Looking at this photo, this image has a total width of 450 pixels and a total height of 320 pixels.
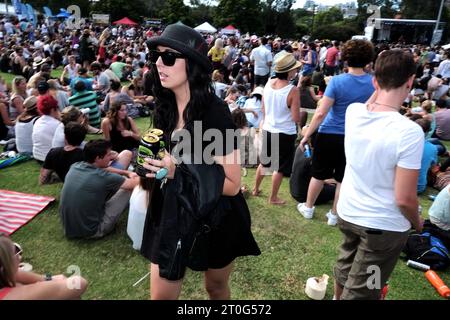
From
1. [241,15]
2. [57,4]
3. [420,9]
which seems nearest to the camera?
[241,15]

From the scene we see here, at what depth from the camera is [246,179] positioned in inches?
213

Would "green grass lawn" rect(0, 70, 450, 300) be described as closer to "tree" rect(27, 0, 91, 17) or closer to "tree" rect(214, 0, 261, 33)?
"tree" rect(214, 0, 261, 33)

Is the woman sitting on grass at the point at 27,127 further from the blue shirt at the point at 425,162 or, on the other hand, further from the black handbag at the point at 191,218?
the blue shirt at the point at 425,162

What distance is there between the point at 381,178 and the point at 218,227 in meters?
0.95

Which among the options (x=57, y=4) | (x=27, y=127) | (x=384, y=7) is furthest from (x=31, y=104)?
(x=384, y=7)

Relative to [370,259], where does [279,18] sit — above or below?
below

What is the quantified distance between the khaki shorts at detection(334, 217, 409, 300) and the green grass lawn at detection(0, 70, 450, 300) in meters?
0.96

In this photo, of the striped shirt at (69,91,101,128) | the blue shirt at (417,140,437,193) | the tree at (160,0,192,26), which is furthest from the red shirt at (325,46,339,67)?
the tree at (160,0,192,26)

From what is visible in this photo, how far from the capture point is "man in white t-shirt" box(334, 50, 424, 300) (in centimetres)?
180

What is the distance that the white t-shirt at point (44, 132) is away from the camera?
16.5 feet

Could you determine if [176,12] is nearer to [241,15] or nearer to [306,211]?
[241,15]

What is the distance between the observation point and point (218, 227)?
75.7 inches

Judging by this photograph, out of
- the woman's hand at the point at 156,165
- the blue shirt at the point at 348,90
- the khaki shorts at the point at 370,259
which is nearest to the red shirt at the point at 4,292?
the woman's hand at the point at 156,165
